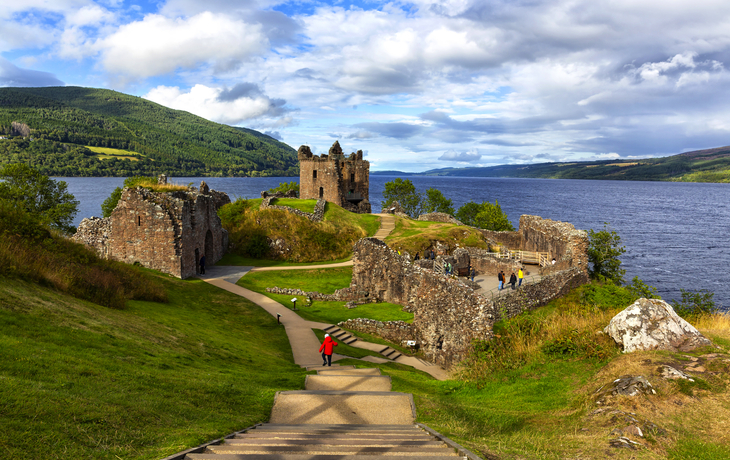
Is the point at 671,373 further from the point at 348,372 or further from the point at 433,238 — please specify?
the point at 433,238

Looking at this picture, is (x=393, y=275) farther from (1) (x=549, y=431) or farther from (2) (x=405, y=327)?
(1) (x=549, y=431)

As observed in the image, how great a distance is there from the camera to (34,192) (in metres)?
53.8

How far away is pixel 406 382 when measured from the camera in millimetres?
15523

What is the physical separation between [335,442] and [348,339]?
17.5 meters

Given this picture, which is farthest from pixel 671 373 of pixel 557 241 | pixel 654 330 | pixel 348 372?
pixel 557 241

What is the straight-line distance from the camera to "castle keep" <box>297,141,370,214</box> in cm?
6228

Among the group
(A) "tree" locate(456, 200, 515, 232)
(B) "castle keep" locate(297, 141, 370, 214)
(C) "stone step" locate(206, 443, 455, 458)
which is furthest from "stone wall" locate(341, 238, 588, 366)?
(A) "tree" locate(456, 200, 515, 232)

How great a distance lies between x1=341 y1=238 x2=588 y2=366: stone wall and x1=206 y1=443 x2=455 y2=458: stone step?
40.1 ft

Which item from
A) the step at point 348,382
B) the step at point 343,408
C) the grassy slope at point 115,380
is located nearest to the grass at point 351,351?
the grassy slope at point 115,380

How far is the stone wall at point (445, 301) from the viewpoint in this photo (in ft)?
62.7

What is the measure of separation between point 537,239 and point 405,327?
2004cm

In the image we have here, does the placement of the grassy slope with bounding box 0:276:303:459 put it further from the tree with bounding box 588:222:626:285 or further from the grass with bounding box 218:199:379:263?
the tree with bounding box 588:222:626:285

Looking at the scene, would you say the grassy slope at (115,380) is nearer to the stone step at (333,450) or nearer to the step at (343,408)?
the step at (343,408)

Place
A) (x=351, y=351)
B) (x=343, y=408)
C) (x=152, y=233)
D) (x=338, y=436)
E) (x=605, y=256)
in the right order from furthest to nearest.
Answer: (x=605, y=256)
(x=152, y=233)
(x=351, y=351)
(x=343, y=408)
(x=338, y=436)
